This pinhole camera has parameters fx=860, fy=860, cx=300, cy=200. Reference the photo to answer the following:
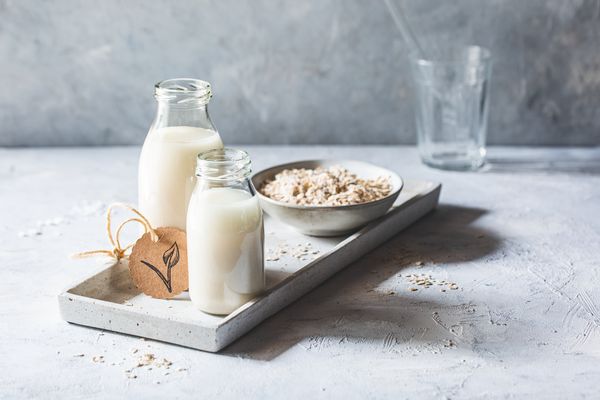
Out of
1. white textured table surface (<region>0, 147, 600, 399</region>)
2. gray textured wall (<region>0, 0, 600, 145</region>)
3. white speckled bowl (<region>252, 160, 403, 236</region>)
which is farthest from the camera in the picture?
gray textured wall (<region>0, 0, 600, 145</region>)

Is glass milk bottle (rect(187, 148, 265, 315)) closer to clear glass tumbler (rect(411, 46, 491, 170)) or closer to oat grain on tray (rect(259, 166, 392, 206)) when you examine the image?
oat grain on tray (rect(259, 166, 392, 206))

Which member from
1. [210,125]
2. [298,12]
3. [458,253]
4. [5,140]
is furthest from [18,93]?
[458,253]

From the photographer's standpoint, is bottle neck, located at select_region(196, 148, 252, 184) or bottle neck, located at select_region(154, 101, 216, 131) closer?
bottle neck, located at select_region(196, 148, 252, 184)

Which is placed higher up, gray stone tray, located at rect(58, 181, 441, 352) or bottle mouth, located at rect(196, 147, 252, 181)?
bottle mouth, located at rect(196, 147, 252, 181)

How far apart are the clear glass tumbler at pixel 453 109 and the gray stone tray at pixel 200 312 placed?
0.48 metres

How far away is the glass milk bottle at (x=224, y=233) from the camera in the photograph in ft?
3.47

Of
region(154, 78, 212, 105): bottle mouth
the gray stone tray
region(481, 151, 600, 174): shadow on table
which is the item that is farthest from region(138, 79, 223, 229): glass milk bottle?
region(481, 151, 600, 174): shadow on table

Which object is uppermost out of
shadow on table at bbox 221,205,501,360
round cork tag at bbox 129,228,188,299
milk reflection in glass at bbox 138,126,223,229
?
milk reflection in glass at bbox 138,126,223,229

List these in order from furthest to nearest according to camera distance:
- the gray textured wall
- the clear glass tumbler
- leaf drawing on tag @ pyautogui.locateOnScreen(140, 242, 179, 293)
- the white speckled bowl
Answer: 1. the gray textured wall
2. the clear glass tumbler
3. the white speckled bowl
4. leaf drawing on tag @ pyautogui.locateOnScreen(140, 242, 179, 293)

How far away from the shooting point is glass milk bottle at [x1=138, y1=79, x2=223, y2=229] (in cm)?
116

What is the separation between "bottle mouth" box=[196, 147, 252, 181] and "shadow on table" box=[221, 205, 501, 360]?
0.66ft

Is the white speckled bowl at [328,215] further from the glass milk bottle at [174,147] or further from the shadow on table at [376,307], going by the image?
the glass milk bottle at [174,147]

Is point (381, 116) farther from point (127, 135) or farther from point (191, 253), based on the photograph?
point (191, 253)

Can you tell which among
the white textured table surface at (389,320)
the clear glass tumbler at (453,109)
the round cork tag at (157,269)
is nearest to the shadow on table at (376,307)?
the white textured table surface at (389,320)
